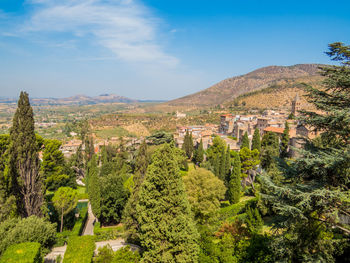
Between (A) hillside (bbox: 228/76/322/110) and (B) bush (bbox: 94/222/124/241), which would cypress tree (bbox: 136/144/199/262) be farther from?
(A) hillside (bbox: 228/76/322/110)

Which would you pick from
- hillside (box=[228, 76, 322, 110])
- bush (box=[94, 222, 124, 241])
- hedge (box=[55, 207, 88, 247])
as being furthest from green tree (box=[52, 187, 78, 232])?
hillside (box=[228, 76, 322, 110])

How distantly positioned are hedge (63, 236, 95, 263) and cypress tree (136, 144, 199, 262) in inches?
132

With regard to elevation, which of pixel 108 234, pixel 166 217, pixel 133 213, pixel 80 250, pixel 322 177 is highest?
pixel 322 177

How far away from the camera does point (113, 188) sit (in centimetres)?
1988

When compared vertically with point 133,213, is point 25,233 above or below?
above

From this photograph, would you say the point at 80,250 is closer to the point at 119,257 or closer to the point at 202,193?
the point at 119,257

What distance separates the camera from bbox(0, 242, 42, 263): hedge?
8.21 metres

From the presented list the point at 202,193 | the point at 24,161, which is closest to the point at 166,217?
the point at 202,193

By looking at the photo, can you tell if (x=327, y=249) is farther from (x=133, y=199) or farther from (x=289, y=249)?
(x=133, y=199)

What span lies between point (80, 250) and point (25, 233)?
2.85 metres

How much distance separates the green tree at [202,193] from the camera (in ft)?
56.2

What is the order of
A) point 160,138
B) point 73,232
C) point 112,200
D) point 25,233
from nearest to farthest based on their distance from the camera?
point 25,233 → point 73,232 → point 112,200 → point 160,138

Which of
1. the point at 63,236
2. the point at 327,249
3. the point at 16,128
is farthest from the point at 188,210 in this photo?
the point at 63,236

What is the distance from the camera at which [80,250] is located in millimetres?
11117
